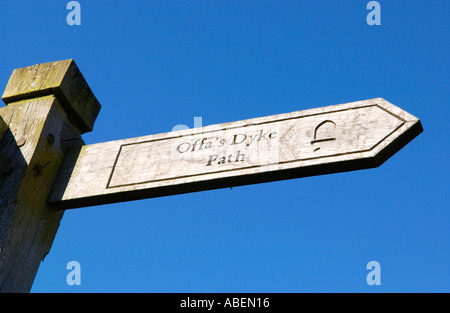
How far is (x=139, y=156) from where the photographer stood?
9.25ft

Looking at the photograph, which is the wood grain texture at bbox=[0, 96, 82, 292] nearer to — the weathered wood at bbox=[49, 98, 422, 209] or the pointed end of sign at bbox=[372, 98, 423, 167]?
the weathered wood at bbox=[49, 98, 422, 209]

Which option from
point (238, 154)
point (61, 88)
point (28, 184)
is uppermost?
point (61, 88)

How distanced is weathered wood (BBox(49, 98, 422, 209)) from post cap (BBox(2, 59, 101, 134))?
27cm

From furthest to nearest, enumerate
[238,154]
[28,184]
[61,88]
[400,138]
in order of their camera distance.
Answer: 1. [61,88]
2. [28,184]
3. [238,154]
4. [400,138]

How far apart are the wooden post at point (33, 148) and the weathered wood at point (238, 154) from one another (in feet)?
0.33

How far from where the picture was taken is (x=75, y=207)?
2.82 metres

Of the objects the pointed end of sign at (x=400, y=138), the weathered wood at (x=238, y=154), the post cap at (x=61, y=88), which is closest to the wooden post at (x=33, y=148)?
the post cap at (x=61, y=88)

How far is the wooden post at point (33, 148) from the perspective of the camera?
105 inches

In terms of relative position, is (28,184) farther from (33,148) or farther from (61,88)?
(61,88)

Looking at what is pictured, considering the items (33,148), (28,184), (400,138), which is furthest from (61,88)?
(400,138)

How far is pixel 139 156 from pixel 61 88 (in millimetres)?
561

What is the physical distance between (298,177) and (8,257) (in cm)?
121

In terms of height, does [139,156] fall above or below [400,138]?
above

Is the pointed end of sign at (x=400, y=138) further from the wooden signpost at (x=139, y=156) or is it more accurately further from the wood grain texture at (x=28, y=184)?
the wood grain texture at (x=28, y=184)
